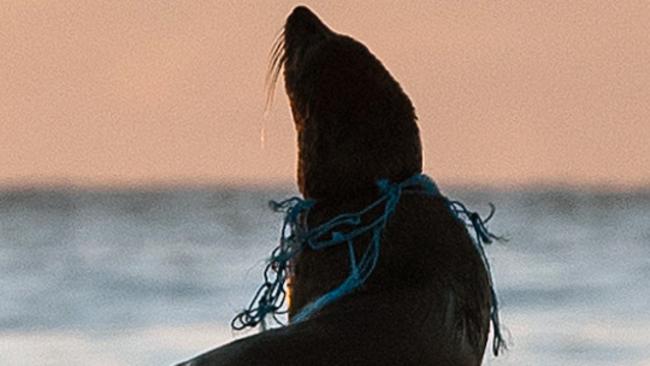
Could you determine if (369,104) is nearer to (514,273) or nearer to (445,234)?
(445,234)

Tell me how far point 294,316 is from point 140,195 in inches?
3218

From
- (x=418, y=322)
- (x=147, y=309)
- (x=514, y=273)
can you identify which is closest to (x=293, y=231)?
(x=418, y=322)

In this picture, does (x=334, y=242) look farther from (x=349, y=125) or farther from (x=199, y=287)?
(x=199, y=287)

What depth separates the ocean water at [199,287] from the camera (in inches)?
621

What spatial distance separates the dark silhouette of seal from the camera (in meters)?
3.21

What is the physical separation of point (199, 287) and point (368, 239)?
20.9 m

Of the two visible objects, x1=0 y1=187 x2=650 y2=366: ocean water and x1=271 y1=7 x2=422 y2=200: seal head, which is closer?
x1=271 y1=7 x2=422 y2=200: seal head

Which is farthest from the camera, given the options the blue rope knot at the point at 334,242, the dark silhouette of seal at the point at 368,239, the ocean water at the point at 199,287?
the ocean water at the point at 199,287

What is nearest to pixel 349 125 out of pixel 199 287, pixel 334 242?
pixel 334 242

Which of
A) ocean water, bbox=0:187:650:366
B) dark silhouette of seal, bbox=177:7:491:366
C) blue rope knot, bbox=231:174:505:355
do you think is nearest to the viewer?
dark silhouette of seal, bbox=177:7:491:366

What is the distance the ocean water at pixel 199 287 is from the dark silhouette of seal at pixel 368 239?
0.97 ft

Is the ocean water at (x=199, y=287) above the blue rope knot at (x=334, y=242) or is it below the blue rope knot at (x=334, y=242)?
above

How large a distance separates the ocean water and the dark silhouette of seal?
0.30m

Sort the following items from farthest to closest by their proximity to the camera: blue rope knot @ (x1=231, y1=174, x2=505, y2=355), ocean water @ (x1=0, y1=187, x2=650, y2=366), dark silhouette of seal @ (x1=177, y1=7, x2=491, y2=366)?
ocean water @ (x1=0, y1=187, x2=650, y2=366)
blue rope knot @ (x1=231, y1=174, x2=505, y2=355)
dark silhouette of seal @ (x1=177, y1=7, x2=491, y2=366)
